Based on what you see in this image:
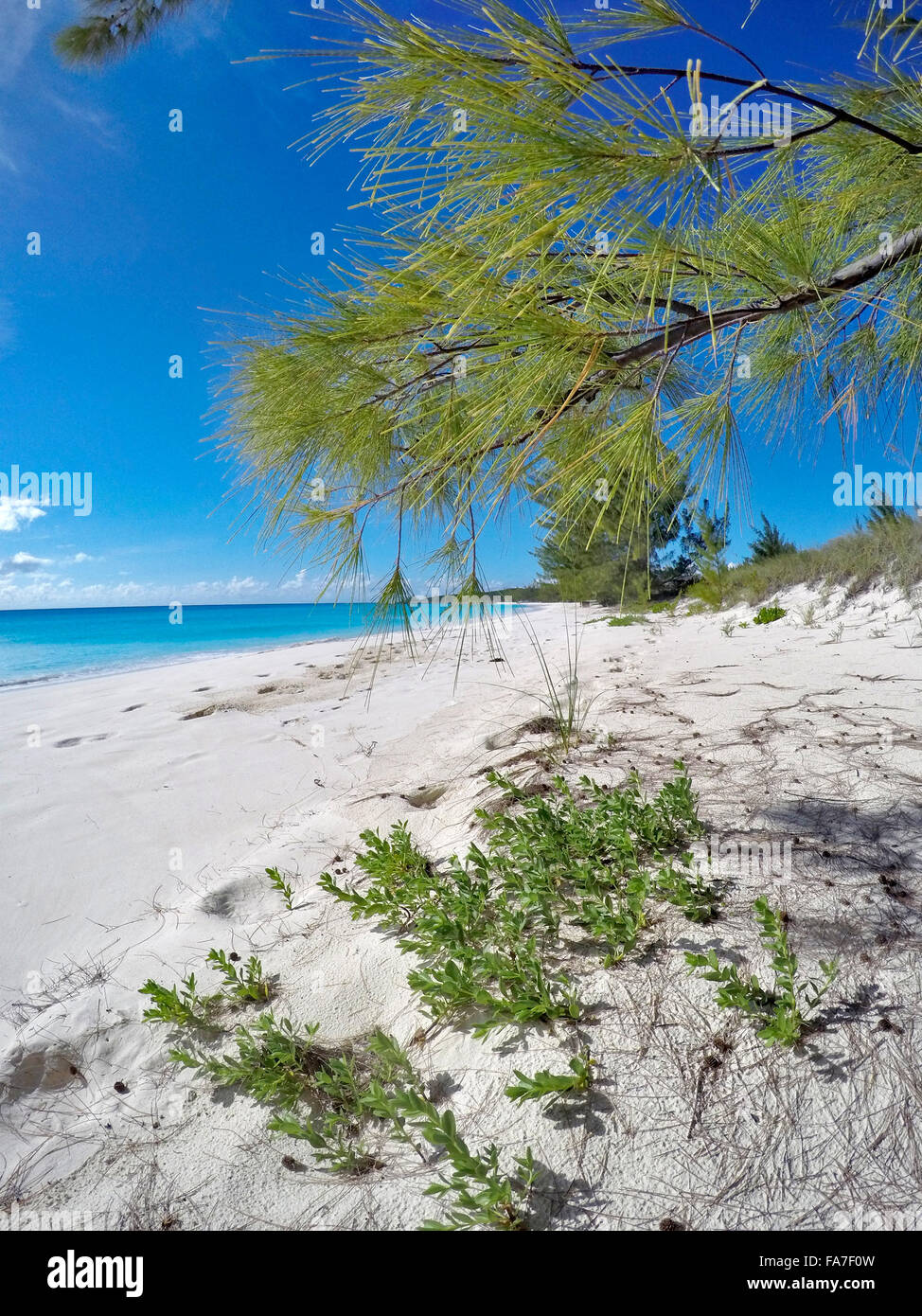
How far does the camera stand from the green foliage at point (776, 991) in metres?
1.12

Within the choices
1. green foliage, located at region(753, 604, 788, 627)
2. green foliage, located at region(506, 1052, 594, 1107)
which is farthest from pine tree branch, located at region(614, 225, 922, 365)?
green foliage, located at region(753, 604, 788, 627)

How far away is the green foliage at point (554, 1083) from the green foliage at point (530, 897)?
0.10m

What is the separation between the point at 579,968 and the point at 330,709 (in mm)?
3481

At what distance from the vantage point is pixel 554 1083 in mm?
1080

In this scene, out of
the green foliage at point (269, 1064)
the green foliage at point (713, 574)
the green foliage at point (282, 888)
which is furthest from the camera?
the green foliage at point (713, 574)

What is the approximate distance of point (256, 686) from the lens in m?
6.32

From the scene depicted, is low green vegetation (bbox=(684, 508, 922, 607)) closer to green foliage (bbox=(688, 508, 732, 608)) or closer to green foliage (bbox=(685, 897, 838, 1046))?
green foliage (bbox=(688, 508, 732, 608))

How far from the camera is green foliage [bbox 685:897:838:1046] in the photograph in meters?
1.12

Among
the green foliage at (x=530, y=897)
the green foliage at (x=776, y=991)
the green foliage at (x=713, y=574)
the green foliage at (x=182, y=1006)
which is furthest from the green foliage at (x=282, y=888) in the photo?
the green foliage at (x=713, y=574)

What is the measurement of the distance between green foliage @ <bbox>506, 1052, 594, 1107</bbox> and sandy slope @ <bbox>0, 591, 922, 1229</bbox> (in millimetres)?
31

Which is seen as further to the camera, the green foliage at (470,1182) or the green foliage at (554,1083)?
the green foliage at (554,1083)

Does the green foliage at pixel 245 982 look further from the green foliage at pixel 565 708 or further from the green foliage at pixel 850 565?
the green foliage at pixel 850 565

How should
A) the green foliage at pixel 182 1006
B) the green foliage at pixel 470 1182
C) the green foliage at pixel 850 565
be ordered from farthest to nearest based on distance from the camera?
the green foliage at pixel 850 565 → the green foliage at pixel 182 1006 → the green foliage at pixel 470 1182
